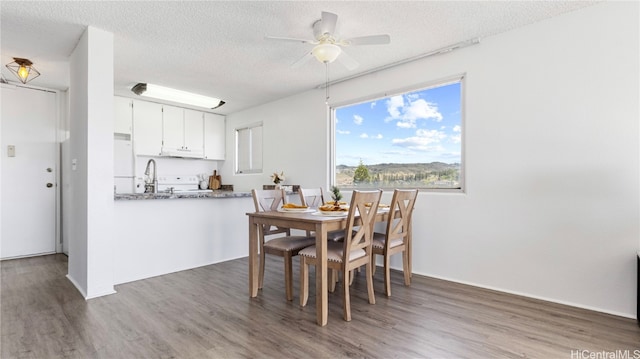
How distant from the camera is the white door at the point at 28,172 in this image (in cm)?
402

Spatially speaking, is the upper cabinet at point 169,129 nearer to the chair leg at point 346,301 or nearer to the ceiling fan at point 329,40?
the ceiling fan at point 329,40

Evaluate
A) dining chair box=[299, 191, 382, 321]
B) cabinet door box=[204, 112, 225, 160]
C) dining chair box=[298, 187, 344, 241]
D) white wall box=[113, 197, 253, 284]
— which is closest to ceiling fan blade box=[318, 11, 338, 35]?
Result: dining chair box=[299, 191, 382, 321]

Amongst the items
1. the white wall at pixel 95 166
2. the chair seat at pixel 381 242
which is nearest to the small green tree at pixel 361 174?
the chair seat at pixel 381 242

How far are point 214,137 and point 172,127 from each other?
804 mm

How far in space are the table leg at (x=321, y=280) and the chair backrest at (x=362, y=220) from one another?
6.5 inches

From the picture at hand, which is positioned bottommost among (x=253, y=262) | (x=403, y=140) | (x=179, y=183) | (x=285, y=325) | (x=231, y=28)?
(x=285, y=325)

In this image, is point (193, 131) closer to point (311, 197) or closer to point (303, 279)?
point (311, 197)

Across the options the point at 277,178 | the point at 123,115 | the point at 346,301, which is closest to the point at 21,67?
the point at 123,115

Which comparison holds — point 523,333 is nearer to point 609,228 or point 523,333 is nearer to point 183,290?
point 609,228

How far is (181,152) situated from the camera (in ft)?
17.7

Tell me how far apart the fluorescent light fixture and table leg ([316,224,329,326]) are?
349cm

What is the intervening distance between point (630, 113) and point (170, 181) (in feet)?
19.3

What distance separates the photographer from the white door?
4.02 m

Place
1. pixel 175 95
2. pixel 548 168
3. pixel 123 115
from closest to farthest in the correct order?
pixel 548 168 < pixel 175 95 < pixel 123 115
